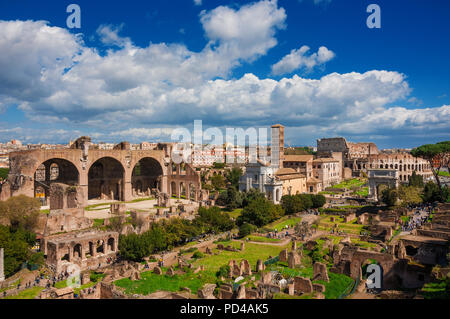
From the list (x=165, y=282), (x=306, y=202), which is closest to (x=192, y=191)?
(x=306, y=202)

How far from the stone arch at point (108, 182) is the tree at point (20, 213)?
2204 cm

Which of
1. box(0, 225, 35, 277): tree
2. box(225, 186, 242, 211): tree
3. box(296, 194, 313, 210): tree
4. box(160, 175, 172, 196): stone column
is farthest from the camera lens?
box(160, 175, 172, 196): stone column

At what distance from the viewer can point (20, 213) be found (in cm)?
3111

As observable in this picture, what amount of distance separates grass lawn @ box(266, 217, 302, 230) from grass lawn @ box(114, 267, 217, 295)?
15686 millimetres

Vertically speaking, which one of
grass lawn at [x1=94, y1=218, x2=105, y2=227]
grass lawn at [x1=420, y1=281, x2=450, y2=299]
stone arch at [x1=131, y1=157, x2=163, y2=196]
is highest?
stone arch at [x1=131, y1=157, x2=163, y2=196]

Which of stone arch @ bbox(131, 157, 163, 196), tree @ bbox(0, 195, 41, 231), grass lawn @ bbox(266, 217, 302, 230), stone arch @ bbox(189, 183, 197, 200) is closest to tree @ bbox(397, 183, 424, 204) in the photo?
grass lawn @ bbox(266, 217, 302, 230)

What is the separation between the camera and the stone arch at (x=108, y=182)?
54.7 meters

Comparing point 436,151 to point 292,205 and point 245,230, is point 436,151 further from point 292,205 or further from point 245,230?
point 245,230

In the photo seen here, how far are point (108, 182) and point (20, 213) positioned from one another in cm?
2395

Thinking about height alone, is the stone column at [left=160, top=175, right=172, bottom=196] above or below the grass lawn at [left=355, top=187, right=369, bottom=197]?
above

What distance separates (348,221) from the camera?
39562mm

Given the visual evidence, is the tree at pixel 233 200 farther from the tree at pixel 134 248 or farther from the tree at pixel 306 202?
the tree at pixel 134 248

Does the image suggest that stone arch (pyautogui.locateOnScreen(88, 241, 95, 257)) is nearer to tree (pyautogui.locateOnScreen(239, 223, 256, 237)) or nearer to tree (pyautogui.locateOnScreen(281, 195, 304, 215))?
tree (pyautogui.locateOnScreen(239, 223, 256, 237))

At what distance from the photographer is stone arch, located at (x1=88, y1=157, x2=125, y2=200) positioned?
2154 inches
